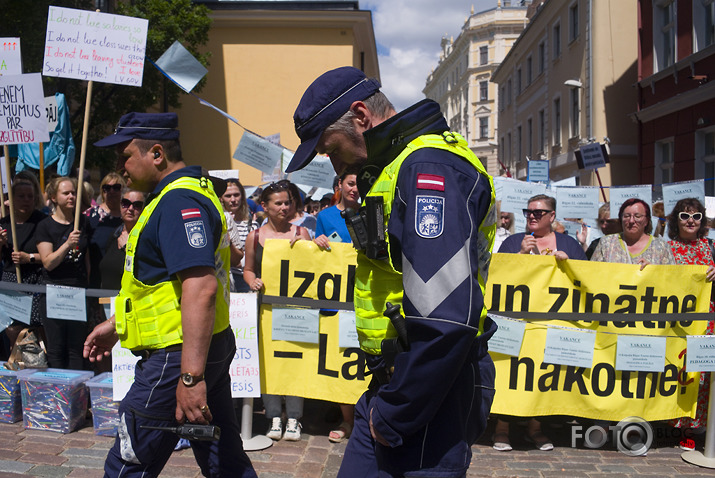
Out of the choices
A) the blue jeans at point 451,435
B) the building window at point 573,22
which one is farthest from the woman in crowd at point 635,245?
the building window at point 573,22

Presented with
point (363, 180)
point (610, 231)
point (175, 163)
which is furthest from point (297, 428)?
point (610, 231)

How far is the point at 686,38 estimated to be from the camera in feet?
57.6

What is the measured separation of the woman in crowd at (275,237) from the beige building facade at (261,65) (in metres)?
18.2

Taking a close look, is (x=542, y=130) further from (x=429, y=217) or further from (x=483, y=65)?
(x=483, y=65)

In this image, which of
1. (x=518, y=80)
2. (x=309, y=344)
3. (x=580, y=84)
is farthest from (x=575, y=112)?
(x=309, y=344)

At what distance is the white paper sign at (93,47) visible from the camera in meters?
5.79

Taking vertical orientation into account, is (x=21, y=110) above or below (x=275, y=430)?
above

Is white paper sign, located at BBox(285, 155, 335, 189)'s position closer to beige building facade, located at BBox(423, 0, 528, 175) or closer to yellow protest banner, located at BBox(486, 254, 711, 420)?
yellow protest banner, located at BBox(486, 254, 711, 420)

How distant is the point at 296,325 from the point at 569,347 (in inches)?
82.8

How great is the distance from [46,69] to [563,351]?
192 inches

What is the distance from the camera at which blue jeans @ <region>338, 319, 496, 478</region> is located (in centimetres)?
195

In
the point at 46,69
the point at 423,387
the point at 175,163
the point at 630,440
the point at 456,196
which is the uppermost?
the point at 46,69

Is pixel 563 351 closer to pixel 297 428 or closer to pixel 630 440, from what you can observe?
pixel 630 440

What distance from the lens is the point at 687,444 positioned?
529 centimetres
